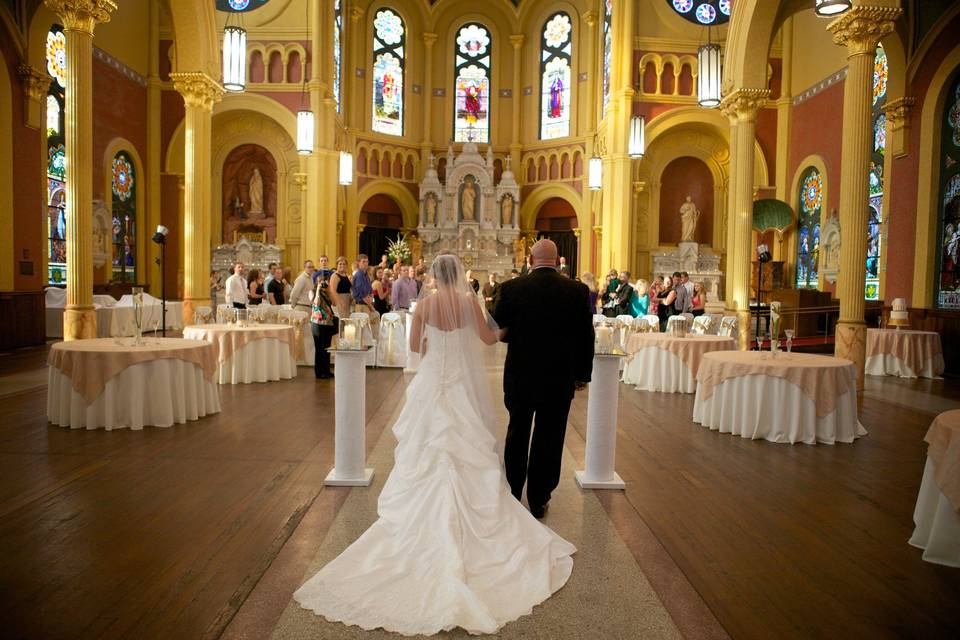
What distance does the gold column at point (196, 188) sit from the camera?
12.7 metres

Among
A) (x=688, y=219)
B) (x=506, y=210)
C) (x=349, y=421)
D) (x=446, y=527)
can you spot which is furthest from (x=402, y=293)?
(x=506, y=210)

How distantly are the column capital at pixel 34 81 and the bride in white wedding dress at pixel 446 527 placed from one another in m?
13.6

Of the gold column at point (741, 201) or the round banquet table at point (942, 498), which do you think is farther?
the gold column at point (741, 201)

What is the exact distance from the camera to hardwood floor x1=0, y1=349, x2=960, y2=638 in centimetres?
311

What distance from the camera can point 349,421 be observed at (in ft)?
16.3

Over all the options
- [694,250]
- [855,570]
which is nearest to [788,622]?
[855,570]

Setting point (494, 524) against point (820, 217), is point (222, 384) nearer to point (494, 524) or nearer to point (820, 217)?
point (494, 524)

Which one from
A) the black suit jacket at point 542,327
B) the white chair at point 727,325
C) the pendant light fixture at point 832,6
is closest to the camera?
the black suit jacket at point 542,327

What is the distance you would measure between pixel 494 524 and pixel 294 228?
746 inches

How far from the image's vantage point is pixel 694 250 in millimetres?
21172
